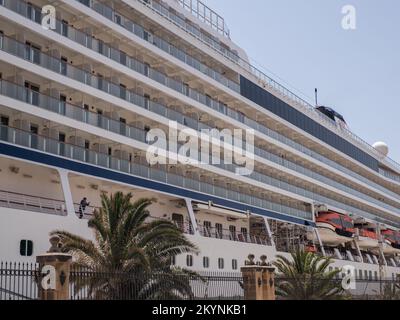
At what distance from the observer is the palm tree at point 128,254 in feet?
62.3

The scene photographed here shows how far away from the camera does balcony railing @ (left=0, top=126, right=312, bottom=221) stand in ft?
83.9

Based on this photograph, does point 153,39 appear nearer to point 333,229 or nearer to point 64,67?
point 64,67

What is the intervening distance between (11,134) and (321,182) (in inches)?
1394

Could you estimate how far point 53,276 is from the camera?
16125 millimetres

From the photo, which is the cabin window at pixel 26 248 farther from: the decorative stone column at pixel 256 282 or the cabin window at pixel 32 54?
the cabin window at pixel 32 54

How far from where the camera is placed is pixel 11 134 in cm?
2509

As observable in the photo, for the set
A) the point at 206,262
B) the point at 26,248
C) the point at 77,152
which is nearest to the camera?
the point at 26,248

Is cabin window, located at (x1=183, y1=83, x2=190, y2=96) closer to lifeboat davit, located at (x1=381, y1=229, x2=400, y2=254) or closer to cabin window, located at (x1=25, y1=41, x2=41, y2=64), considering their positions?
cabin window, located at (x1=25, y1=41, x2=41, y2=64)

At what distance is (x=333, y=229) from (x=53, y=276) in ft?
135

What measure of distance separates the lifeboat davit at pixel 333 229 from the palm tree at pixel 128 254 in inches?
1227

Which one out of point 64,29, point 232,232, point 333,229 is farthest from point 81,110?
point 333,229

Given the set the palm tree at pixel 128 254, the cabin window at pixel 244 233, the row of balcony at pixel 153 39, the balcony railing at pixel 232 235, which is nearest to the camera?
the palm tree at pixel 128 254

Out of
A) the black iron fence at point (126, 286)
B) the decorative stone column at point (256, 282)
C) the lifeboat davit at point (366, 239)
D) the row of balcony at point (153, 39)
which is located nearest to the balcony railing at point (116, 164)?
the row of balcony at point (153, 39)

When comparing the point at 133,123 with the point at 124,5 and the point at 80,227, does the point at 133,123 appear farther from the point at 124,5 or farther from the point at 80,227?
the point at 80,227
